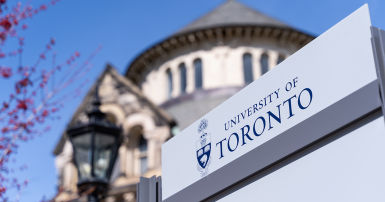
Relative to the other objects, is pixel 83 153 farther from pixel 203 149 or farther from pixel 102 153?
pixel 203 149

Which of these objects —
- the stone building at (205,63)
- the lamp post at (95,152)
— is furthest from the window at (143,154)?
the lamp post at (95,152)

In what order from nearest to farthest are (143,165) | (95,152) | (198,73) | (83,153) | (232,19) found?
(95,152) < (83,153) < (143,165) < (198,73) < (232,19)

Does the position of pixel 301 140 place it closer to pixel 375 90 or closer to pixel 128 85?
pixel 375 90

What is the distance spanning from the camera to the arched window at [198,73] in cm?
2698

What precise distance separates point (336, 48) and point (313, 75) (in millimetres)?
298

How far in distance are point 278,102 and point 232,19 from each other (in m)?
23.9

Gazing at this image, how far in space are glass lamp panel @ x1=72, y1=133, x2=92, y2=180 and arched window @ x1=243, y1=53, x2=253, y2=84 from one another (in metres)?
18.0

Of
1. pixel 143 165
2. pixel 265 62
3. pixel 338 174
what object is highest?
pixel 265 62

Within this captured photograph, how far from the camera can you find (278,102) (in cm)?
490

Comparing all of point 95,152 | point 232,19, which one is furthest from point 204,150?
point 232,19

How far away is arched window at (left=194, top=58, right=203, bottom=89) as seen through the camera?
88.5ft

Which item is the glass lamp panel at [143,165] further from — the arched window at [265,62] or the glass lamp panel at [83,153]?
the glass lamp panel at [83,153]

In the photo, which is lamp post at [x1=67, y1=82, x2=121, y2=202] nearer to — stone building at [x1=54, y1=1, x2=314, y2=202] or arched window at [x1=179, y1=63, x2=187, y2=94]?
stone building at [x1=54, y1=1, x2=314, y2=202]

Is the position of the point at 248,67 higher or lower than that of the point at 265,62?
lower
